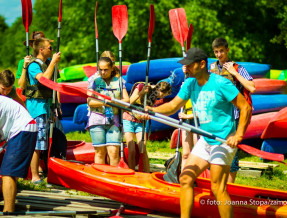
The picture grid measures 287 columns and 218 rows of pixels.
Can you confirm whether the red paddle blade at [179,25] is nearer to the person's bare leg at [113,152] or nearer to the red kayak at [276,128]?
the person's bare leg at [113,152]

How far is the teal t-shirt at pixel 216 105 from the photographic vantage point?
3.75 meters

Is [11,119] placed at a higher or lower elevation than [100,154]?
higher

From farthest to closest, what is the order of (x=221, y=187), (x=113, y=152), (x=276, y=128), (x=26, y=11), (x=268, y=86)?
1. (x=268, y=86)
2. (x=276, y=128)
3. (x=26, y=11)
4. (x=113, y=152)
5. (x=221, y=187)

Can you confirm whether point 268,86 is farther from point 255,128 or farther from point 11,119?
point 11,119

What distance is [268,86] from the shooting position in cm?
846

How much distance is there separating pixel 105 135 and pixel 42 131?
809mm

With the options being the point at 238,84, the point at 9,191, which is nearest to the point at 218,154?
the point at 238,84

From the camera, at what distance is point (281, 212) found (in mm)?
4012

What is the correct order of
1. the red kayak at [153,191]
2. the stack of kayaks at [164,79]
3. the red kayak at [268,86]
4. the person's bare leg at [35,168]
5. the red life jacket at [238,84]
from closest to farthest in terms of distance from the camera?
the red kayak at [153,191] < the red life jacket at [238,84] < the person's bare leg at [35,168] < the stack of kayaks at [164,79] < the red kayak at [268,86]

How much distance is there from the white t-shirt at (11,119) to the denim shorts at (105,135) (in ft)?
3.24

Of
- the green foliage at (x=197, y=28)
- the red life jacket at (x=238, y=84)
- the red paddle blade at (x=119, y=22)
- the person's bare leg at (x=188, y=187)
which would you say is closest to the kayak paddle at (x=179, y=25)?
the red paddle blade at (x=119, y=22)

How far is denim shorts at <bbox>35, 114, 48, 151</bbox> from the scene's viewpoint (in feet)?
17.9

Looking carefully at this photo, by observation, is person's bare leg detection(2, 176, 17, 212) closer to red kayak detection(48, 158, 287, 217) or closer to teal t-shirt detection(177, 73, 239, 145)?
red kayak detection(48, 158, 287, 217)

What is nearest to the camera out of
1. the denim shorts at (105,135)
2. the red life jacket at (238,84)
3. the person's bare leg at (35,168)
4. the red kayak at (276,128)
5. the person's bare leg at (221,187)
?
the person's bare leg at (221,187)
